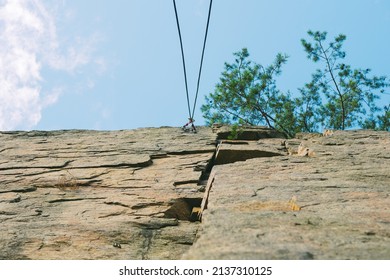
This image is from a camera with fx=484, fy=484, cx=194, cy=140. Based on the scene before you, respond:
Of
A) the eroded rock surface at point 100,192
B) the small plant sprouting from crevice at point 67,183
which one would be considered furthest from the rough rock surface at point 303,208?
the small plant sprouting from crevice at point 67,183

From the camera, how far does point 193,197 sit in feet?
21.8

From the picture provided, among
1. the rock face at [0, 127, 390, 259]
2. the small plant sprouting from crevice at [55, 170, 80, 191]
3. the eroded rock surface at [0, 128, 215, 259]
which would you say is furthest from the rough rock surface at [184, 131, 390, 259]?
the small plant sprouting from crevice at [55, 170, 80, 191]

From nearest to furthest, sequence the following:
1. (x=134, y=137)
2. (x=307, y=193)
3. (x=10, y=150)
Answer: (x=307, y=193)
(x=10, y=150)
(x=134, y=137)

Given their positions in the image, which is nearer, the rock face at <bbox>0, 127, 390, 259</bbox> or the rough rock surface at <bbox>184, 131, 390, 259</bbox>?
the rough rock surface at <bbox>184, 131, 390, 259</bbox>

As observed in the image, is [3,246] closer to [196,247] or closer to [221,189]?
[221,189]

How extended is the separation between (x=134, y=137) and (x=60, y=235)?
16.7 feet

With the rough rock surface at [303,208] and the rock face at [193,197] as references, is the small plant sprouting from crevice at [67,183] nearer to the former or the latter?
the rock face at [193,197]

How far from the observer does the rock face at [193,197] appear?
3.38 meters

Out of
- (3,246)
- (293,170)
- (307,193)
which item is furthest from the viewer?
(293,170)

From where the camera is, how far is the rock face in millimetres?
3379

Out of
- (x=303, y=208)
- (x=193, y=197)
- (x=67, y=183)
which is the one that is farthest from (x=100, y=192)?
(x=303, y=208)

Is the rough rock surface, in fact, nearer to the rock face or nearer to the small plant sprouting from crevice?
the rock face

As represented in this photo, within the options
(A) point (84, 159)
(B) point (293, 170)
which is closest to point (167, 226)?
(B) point (293, 170)

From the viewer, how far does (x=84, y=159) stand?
350 inches
